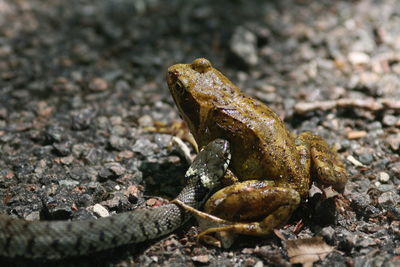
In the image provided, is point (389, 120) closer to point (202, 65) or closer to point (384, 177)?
point (384, 177)

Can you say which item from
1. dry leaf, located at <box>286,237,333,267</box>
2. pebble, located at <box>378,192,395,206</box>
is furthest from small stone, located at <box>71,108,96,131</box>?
pebble, located at <box>378,192,395,206</box>

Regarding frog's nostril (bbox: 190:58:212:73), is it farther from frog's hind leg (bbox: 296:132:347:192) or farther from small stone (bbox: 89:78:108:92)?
small stone (bbox: 89:78:108:92)

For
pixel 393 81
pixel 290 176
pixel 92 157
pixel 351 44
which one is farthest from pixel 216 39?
pixel 290 176

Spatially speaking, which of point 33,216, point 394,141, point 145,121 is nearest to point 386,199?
point 394,141

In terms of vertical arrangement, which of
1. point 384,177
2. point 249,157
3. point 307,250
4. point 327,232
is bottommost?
point 307,250

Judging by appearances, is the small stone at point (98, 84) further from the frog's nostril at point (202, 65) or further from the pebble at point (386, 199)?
the pebble at point (386, 199)

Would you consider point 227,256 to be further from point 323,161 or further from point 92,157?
point 92,157
